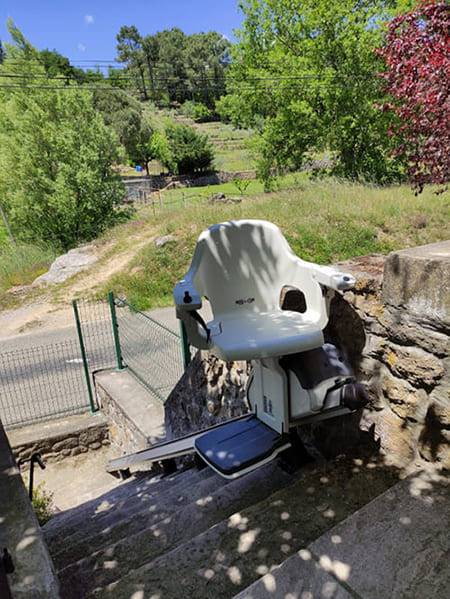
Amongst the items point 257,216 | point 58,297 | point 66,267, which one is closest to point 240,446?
point 58,297

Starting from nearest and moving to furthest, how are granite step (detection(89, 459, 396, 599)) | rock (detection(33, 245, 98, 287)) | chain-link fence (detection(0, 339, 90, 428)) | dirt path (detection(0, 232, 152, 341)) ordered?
granite step (detection(89, 459, 396, 599)), chain-link fence (detection(0, 339, 90, 428)), dirt path (detection(0, 232, 152, 341)), rock (detection(33, 245, 98, 287))

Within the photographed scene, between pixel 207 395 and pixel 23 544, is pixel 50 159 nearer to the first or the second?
pixel 207 395

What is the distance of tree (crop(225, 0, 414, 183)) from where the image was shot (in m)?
16.1

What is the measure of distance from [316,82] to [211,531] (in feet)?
57.4

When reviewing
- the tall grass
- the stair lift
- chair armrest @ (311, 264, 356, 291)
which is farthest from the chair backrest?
the tall grass

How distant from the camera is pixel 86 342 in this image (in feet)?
28.8

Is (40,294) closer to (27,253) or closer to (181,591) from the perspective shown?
(27,253)

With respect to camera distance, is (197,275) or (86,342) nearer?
(197,275)

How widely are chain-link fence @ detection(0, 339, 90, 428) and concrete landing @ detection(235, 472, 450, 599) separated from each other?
574cm

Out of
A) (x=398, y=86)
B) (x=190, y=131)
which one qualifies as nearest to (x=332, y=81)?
(x=398, y=86)

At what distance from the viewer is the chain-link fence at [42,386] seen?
6457 mm

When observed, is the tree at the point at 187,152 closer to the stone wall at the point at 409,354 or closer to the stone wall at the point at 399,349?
the stone wall at the point at 399,349

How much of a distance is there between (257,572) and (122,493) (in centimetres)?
227

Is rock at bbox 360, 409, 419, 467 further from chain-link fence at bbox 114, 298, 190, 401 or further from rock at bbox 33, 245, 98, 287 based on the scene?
rock at bbox 33, 245, 98, 287
